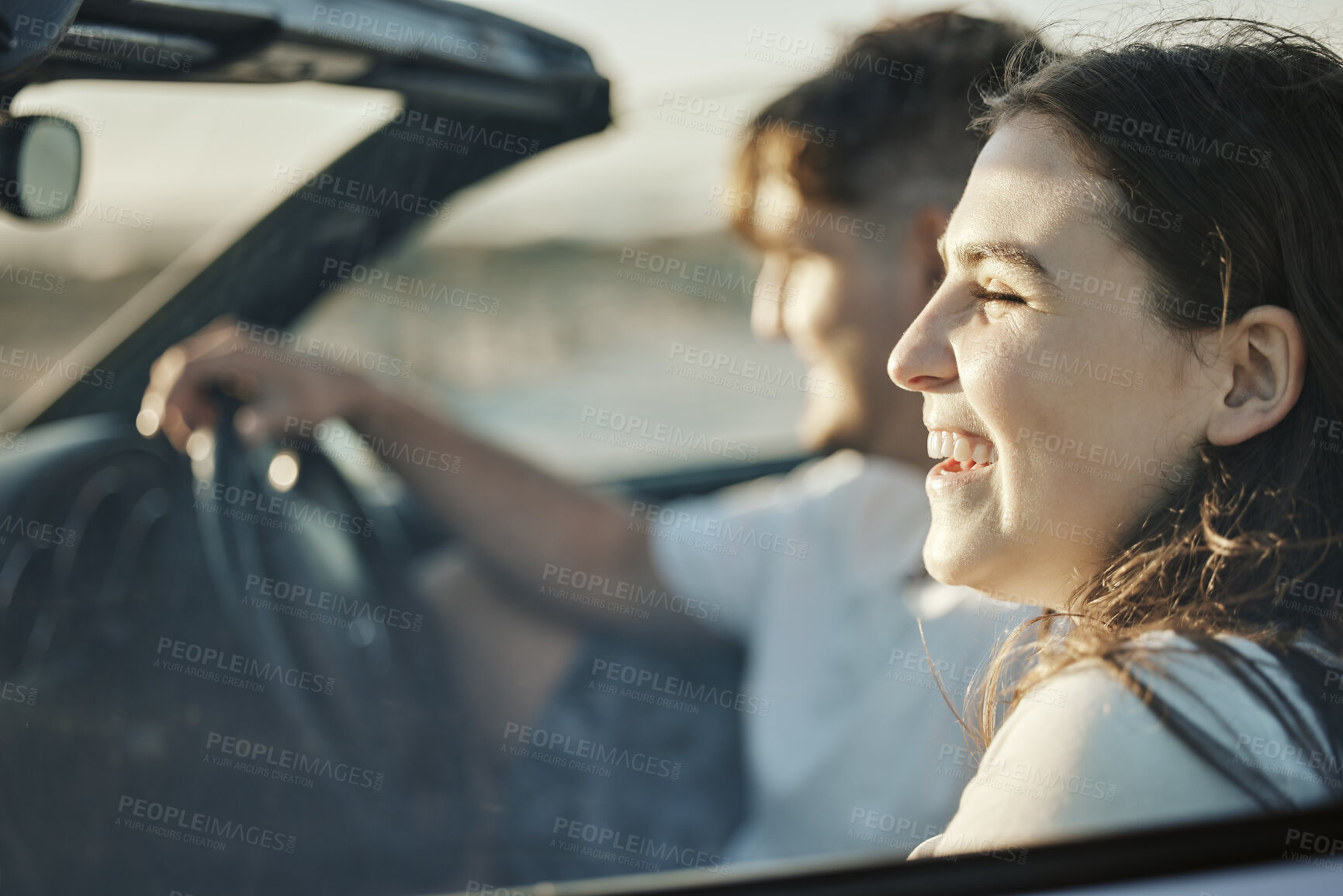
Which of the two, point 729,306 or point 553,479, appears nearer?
point 553,479

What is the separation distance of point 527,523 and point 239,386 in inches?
30.6

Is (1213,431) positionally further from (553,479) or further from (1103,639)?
(553,479)

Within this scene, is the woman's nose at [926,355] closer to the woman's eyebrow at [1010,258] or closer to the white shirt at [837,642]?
the woman's eyebrow at [1010,258]

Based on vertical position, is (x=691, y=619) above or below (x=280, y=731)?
below

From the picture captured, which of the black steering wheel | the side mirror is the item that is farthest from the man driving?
the side mirror

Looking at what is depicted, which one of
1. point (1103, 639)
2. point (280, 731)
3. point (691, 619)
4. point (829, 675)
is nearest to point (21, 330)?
point (280, 731)

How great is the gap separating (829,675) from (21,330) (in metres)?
1.78

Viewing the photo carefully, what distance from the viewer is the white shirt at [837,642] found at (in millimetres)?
1967

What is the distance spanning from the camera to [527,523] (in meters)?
2.73

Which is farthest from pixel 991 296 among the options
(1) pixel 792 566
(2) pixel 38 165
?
(1) pixel 792 566

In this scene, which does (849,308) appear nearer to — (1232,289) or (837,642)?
(837,642)

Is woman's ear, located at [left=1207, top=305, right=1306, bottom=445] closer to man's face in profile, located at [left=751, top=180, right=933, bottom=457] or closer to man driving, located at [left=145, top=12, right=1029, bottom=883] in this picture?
man driving, located at [left=145, top=12, right=1029, bottom=883]

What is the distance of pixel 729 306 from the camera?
11.6ft

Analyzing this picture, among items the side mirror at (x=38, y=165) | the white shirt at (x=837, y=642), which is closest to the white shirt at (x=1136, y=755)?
the white shirt at (x=837, y=642)
